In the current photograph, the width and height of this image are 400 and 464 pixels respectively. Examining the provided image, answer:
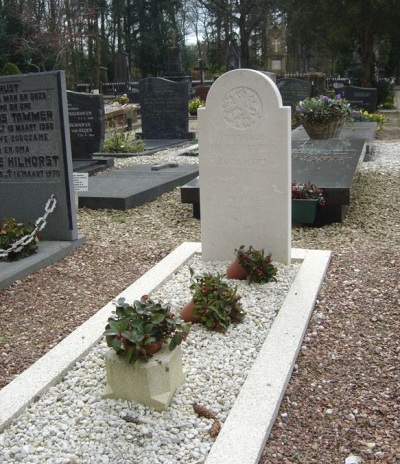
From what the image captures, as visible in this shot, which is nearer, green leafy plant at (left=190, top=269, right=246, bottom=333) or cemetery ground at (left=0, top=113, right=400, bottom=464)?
cemetery ground at (left=0, top=113, right=400, bottom=464)

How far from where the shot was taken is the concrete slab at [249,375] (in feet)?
9.21

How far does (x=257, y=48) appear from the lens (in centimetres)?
5191

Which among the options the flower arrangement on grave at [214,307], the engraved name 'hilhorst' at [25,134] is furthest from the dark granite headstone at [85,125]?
the flower arrangement on grave at [214,307]

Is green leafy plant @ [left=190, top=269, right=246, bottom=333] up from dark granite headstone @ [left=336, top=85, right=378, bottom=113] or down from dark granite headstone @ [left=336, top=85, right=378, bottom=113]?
down

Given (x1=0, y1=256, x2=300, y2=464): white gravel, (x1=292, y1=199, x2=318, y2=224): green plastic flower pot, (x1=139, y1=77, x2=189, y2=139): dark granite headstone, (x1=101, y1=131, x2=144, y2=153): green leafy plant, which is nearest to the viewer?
(x1=0, y1=256, x2=300, y2=464): white gravel

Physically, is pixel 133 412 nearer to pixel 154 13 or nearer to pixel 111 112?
pixel 111 112

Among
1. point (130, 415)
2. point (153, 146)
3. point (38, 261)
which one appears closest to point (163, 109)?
point (153, 146)

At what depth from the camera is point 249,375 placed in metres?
3.39

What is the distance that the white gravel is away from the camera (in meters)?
2.77

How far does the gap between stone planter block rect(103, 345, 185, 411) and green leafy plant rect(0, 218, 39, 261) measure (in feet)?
9.45

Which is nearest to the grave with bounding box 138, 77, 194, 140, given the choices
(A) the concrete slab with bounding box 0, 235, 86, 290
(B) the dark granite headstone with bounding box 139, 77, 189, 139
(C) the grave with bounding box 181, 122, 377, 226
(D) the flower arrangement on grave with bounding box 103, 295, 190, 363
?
(B) the dark granite headstone with bounding box 139, 77, 189, 139

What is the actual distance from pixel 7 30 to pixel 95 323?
3597 cm

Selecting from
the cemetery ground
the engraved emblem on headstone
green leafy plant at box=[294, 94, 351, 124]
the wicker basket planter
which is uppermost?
the engraved emblem on headstone

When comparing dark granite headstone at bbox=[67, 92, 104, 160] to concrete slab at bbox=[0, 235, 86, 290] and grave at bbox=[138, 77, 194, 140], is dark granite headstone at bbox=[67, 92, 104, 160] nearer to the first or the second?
grave at bbox=[138, 77, 194, 140]
